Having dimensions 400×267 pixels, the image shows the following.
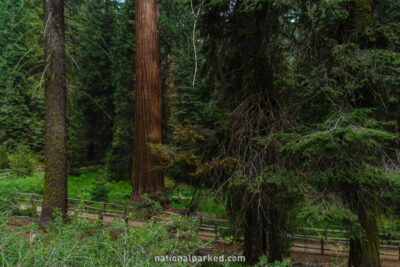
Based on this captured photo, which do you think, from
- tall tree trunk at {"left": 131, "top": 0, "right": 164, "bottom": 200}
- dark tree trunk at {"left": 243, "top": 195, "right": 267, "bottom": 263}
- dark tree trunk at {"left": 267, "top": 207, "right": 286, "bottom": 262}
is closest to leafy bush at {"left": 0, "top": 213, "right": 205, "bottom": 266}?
dark tree trunk at {"left": 243, "top": 195, "right": 267, "bottom": 263}

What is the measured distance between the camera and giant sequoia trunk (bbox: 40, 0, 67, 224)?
21.7 feet

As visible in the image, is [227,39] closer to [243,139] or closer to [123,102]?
[243,139]

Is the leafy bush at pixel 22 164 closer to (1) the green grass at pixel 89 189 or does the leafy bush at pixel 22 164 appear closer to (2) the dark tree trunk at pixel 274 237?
(1) the green grass at pixel 89 189

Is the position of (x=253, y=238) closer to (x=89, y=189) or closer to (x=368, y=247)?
(x=368, y=247)

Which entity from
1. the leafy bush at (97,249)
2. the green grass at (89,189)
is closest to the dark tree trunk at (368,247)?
the leafy bush at (97,249)

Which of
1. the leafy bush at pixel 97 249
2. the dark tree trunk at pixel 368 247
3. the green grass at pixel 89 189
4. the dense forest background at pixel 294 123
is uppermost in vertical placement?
the dense forest background at pixel 294 123

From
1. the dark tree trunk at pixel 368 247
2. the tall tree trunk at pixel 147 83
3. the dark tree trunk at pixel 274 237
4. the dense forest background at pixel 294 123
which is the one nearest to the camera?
the dense forest background at pixel 294 123

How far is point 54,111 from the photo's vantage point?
263 inches

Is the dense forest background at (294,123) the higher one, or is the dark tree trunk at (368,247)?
the dense forest background at (294,123)

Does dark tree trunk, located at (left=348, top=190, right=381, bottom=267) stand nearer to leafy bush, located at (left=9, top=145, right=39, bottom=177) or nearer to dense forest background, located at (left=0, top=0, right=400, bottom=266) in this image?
dense forest background, located at (left=0, top=0, right=400, bottom=266)

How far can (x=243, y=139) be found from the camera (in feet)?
17.5

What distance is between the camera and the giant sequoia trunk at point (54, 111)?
21.7ft

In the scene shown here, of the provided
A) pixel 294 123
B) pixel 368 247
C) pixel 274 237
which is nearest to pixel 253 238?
pixel 274 237

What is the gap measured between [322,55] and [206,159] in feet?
9.96
